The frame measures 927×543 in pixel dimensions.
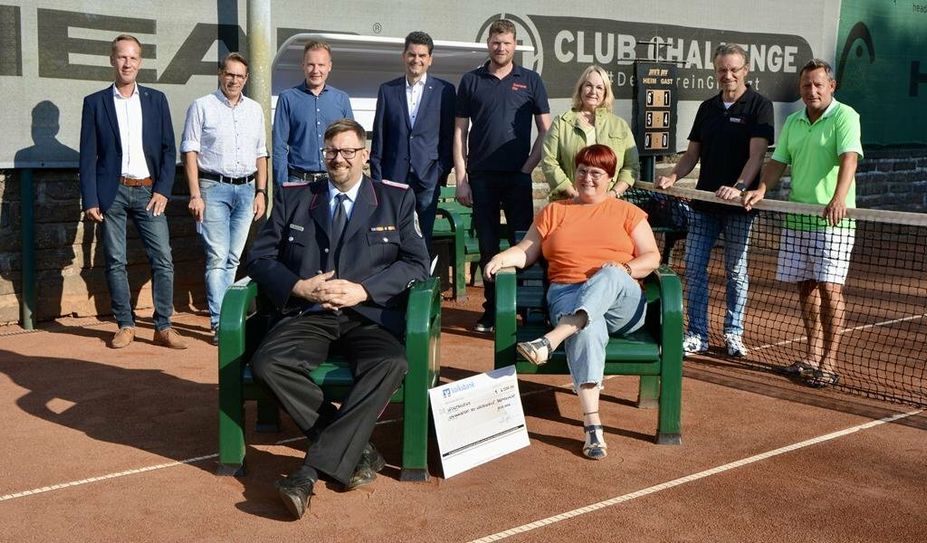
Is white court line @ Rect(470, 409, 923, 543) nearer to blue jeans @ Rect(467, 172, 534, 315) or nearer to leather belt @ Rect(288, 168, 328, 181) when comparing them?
blue jeans @ Rect(467, 172, 534, 315)

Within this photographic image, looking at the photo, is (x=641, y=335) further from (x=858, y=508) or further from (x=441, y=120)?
(x=441, y=120)

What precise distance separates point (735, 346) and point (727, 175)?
1165 mm

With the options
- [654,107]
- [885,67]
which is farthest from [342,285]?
[885,67]

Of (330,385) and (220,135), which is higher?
(220,135)

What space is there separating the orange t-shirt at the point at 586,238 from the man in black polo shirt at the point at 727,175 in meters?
1.26

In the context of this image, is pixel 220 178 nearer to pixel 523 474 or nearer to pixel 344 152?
pixel 344 152

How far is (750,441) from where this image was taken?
5.62m

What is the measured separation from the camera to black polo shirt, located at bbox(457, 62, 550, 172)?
7.76 meters

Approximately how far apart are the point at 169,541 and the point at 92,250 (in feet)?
15.7

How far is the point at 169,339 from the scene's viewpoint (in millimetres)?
7707

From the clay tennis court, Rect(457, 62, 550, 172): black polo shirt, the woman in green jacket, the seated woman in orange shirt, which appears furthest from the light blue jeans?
Rect(457, 62, 550, 172): black polo shirt

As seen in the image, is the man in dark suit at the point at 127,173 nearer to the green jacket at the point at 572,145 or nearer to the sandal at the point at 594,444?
the green jacket at the point at 572,145

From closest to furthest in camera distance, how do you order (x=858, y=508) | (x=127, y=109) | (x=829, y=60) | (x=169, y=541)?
(x=169, y=541) → (x=858, y=508) → (x=127, y=109) → (x=829, y=60)

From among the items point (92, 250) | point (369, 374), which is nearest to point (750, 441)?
point (369, 374)
